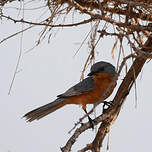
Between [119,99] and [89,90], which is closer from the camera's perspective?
[119,99]

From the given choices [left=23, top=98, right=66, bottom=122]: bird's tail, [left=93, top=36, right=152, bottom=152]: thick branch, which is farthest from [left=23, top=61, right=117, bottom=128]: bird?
[left=93, top=36, right=152, bottom=152]: thick branch

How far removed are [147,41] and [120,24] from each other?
0.20 m

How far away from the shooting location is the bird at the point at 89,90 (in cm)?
153

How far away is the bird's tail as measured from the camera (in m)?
1.44

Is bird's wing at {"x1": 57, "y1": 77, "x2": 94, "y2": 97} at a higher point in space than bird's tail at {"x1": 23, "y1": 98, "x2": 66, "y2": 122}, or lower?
higher

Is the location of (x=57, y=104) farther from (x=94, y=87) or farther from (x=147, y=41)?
(x=147, y=41)

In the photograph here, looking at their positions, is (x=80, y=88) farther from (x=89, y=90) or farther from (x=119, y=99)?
(x=119, y=99)

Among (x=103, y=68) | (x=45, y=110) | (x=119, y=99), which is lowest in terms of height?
(x=119, y=99)

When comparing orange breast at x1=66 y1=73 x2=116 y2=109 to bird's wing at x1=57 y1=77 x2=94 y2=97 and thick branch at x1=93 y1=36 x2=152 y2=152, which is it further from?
thick branch at x1=93 y1=36 x2=152 y2=152

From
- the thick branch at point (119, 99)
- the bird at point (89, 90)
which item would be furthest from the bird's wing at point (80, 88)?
the thick branch at point (119, 99)

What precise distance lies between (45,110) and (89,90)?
222 mm

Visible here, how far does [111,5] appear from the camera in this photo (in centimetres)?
111

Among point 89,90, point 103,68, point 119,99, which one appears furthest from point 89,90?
point 119,99

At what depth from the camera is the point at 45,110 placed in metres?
1.50
